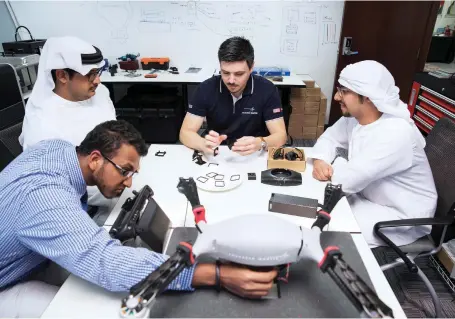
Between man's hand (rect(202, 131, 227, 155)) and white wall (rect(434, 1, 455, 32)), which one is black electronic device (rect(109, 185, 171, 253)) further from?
white wall (rect(434, 1, 455, 32))

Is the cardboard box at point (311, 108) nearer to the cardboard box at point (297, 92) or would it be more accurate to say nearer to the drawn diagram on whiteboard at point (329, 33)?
the cardboard box at point (297, 92)

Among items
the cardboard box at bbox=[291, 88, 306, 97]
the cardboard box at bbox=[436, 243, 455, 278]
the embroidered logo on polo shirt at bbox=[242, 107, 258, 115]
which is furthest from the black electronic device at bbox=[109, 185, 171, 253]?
the cardboard box at bbox=[291, 88, 306, 97]

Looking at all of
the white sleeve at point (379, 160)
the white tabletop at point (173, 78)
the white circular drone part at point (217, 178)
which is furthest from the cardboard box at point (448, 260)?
the white tabletop at point (173, 78)

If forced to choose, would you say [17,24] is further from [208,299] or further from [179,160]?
[208,299]

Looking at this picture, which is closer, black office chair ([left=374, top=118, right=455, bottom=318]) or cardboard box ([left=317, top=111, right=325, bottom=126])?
black office chair ([left=374, top=118, right=455, bottom=318])

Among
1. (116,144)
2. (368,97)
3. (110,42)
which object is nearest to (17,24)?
(110,42)

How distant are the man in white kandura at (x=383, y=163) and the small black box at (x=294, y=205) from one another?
11.6 inches

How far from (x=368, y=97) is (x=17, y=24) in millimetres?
4072

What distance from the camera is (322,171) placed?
4.79ft

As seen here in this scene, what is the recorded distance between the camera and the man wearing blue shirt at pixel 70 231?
0.83 metres

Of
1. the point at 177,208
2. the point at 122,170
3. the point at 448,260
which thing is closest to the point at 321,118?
the point at 448,260

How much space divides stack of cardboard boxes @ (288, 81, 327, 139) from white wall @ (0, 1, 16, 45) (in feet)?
11.1

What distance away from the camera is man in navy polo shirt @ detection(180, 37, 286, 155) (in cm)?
185

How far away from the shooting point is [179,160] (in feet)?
5.41
